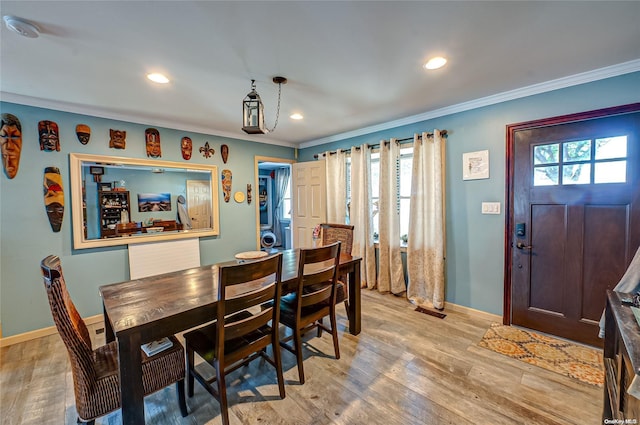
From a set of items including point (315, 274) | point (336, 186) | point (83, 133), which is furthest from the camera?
point (336, 186)

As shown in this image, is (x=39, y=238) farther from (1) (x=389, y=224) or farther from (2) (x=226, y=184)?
(1) (x=389, y=224)

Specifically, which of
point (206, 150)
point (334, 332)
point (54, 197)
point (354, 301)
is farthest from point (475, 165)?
point (54, 197)

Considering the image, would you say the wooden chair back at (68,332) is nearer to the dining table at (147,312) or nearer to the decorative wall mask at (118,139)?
the dining table at (147,312)

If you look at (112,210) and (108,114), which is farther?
(112,210)

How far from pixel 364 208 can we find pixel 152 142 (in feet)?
9.77

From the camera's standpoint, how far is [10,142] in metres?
2.57

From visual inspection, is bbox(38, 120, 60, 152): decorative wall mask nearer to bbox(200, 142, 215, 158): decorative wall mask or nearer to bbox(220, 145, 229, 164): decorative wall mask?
bbox(200, 142, 215, 158): decorative wall mask

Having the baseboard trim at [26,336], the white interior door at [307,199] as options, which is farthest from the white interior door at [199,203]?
the baseboard trim at [26,336]

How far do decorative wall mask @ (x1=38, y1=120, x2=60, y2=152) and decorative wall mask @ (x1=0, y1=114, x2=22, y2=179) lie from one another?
0.50ft

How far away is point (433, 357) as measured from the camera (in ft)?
7.50

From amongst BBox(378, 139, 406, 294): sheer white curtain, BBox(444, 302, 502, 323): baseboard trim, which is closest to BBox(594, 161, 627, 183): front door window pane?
BBox(444, 302, 502, 323): baseboard trim

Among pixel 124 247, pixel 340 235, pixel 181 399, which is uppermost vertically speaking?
pixel 340 235

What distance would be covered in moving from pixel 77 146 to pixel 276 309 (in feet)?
9.81

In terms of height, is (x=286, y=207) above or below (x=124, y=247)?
above
